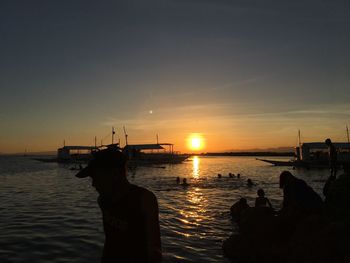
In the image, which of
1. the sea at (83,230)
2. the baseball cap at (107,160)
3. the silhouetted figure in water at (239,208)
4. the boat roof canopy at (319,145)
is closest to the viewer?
the baseball cap at (107,160)

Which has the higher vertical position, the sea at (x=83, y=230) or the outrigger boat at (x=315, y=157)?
the outrigger boat at (x=315, y=157)

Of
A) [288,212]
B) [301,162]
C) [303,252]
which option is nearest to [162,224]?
[288,212]

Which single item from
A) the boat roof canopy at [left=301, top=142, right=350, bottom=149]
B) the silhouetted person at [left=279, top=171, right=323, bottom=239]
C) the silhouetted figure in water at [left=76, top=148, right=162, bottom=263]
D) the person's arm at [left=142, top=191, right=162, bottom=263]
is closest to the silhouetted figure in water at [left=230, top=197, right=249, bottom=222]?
the silhouetted person at [left=279, top=171, right=323, bottom=239]

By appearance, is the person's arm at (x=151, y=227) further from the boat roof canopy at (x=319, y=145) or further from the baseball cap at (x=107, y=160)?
the boat roof canopy at (x=319, y=145)

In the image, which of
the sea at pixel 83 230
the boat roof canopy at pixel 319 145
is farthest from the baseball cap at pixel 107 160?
the boat roof canopy at pixel 319 145

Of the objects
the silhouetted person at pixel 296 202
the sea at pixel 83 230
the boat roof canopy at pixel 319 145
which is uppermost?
the boat roof canopy at pixel 319 145

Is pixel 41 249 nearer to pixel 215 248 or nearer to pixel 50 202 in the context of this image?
pixel 215 248

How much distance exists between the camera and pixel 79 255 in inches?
428

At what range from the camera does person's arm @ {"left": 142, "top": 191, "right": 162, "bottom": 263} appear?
3023 millimetres

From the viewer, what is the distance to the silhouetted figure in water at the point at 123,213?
305cm

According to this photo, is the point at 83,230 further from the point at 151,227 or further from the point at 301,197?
the point at 151,227

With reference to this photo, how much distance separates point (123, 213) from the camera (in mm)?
3137

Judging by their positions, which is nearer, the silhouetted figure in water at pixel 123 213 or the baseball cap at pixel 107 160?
the silhouetted figure in water at pixel 123 213

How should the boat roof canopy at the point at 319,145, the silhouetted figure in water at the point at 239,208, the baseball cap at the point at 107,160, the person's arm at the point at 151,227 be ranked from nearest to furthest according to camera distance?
the person's arm at the point at 151,227, the baseball cap at the point at 107,160, the silhouetted figure in water at the point at 239,208, the boat roof canopy at the point at 319,145
